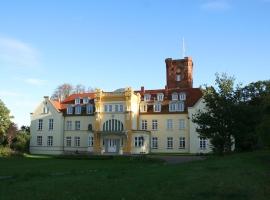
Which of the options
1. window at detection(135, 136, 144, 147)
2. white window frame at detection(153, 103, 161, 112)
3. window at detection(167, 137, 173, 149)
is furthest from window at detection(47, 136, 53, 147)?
window at detection(167, 137, 173, 149)

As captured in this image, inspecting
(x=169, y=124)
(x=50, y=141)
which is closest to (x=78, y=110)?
(x=50, y=141)

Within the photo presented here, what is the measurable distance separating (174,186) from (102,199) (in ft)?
10.1

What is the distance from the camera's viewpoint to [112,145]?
7000 centimetres

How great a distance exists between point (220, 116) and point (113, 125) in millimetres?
33030

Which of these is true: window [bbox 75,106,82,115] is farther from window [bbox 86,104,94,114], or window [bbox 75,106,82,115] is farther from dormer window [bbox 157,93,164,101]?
dormer window [bbox 157,93,164,101]

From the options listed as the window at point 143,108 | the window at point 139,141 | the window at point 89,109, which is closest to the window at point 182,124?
the window at point 139,141

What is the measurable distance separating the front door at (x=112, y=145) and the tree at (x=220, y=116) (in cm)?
3032

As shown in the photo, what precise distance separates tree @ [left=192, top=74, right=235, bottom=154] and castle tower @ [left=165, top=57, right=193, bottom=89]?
40.2m

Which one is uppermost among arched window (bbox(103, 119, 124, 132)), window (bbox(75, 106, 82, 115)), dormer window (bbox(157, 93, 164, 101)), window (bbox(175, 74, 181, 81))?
window (bbox(175, 74, 181, 81))

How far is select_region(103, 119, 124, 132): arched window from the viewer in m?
69.6

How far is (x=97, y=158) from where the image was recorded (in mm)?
50969

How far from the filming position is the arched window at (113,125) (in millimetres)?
69637

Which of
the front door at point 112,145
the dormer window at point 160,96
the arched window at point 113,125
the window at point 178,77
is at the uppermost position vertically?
the window at point 178,77

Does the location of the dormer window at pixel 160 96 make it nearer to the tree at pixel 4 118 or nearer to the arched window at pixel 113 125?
the arched window at pixel 113 125
